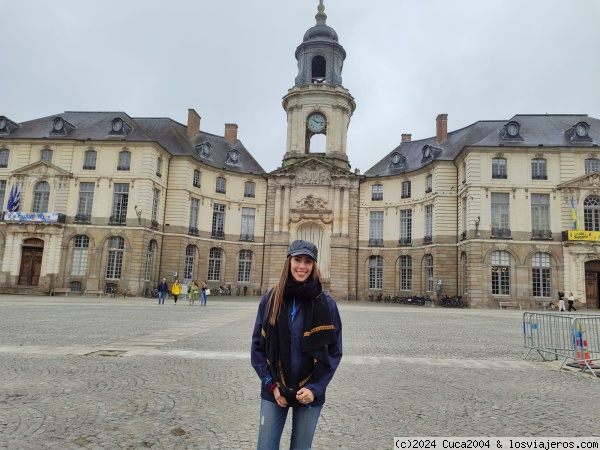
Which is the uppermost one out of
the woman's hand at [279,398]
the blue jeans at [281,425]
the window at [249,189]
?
the window at [249,189]

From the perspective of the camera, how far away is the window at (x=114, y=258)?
112 ft

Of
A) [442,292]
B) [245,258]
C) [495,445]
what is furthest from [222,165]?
[495,445]

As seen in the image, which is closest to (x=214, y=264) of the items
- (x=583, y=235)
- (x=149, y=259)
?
(x=149, y=259)

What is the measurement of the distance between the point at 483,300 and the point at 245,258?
67.2 feet

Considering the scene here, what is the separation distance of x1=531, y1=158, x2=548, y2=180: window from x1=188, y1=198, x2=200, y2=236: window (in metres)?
26.8

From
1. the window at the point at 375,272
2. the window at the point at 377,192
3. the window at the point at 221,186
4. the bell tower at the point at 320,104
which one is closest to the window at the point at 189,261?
the window at the point at 221,186

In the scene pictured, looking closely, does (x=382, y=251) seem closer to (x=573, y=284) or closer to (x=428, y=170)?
(x=428, y=170)

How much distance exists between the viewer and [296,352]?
122 inches

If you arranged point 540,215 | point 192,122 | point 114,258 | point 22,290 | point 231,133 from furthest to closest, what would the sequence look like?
point 231,133 → point 192,122 → point 114,258 → point 22,290 → point 540,215

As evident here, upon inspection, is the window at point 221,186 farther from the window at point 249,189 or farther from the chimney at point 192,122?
the chimney at point 192,122

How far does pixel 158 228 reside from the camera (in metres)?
36.9

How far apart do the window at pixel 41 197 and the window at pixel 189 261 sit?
37.0ft

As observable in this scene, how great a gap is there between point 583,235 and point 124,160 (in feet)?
110

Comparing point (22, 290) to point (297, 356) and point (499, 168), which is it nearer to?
point (499, 168)
